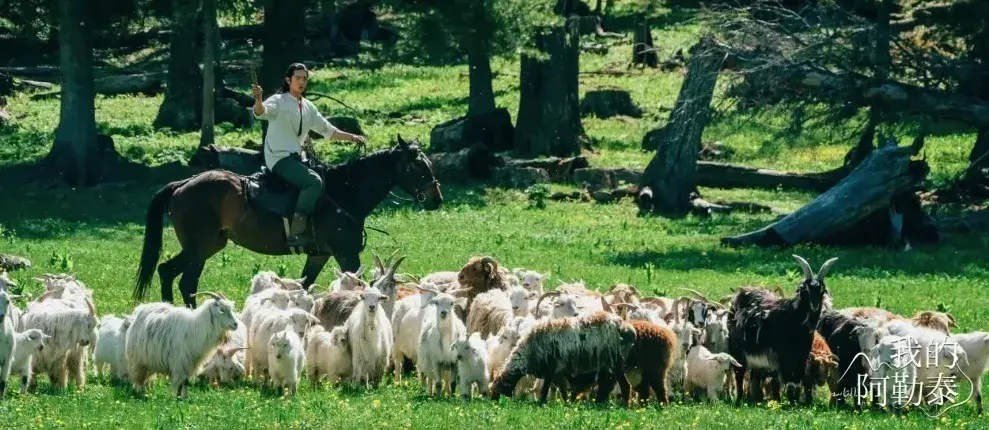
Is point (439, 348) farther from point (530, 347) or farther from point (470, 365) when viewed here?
point (530, 347)

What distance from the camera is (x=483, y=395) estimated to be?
50.5 ft

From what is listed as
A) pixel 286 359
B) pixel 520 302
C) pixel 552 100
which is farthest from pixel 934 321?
pixel 552 100

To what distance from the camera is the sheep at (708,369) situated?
1547 centimetres

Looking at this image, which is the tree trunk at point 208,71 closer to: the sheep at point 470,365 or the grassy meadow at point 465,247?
the grassy meadow at point 465,247

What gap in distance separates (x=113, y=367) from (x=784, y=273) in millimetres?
11256

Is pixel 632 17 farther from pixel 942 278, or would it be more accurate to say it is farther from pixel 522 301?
pixel 522 301

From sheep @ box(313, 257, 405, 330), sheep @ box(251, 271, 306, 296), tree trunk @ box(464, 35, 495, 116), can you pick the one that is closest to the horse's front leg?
sheep @ box(251, 271, 306, 296)

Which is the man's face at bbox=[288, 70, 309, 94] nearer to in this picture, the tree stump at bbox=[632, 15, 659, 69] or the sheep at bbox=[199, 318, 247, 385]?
the sheep at bbox=[199, 318, 247, 385]

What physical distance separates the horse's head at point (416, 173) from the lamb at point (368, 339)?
172 inches

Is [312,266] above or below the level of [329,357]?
below

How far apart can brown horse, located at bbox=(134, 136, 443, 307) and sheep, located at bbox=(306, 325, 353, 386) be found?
3.80 metres

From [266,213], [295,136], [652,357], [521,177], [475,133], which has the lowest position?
[521,177]

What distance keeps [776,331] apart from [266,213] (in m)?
7.05

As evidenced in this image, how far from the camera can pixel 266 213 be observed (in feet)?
65.7
